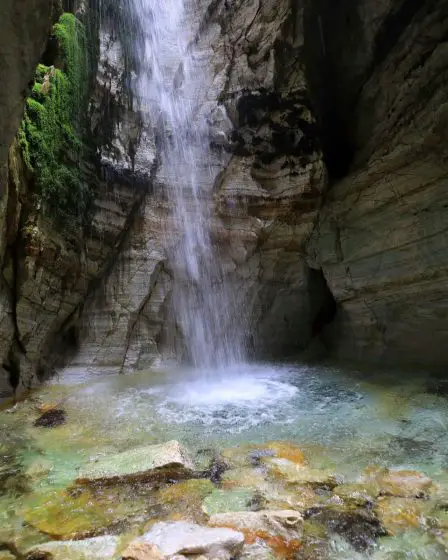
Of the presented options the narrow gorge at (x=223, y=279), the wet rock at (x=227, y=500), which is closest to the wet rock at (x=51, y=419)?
the narrow gorge at (x=223, y=279)

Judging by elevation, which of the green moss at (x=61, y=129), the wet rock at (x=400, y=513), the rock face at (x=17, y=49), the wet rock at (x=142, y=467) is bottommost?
the wet rock at (x=400, y=513)

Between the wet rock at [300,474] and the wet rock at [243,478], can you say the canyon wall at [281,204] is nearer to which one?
the wet rock at [243,478]

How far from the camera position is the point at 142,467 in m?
3.58

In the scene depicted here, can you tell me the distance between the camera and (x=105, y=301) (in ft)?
26.9

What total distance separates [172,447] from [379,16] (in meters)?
9.98

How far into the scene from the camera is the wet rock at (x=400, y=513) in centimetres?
271

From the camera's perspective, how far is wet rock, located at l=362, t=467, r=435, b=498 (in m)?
3.12

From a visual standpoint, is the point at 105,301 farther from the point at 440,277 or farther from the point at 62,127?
the point at 440,277

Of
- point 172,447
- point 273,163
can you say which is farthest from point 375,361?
point 172,447

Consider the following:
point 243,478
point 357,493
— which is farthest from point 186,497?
point 357,493

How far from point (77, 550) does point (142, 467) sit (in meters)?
1.08

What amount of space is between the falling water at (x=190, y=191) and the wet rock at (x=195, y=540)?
20.9 feet

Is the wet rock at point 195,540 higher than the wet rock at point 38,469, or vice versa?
the wet rock at point 38,469

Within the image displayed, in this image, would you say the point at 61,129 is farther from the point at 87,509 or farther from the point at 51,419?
the point at 87,509
